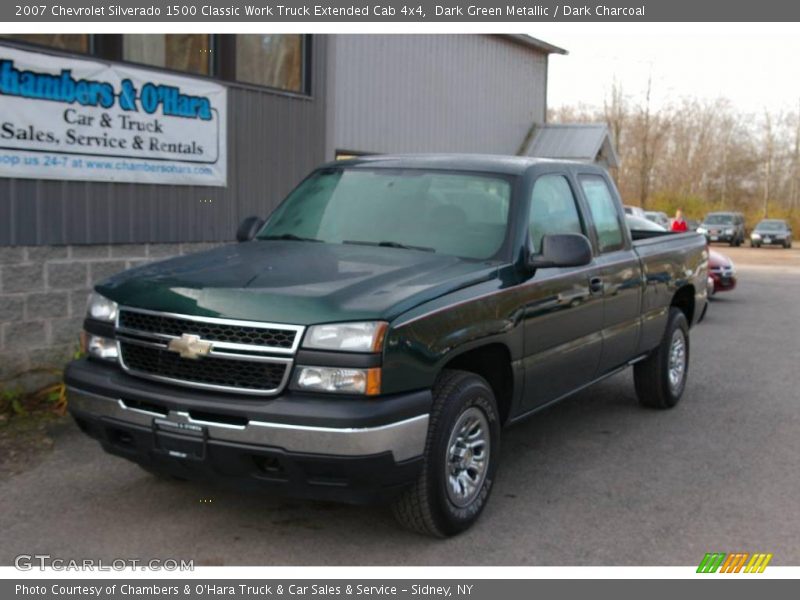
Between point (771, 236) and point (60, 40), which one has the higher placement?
point (60, 40)

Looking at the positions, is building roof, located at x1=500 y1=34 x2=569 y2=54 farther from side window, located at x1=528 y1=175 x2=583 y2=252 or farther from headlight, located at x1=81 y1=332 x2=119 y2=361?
headlight, located at x1=81 y1=332 x2=119 y2=361

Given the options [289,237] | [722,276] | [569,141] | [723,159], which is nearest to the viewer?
[289,237]

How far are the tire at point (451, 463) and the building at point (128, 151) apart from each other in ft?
13.0

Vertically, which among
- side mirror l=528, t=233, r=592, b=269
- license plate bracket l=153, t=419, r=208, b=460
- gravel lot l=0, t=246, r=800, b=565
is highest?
side mirror l=528, t=233, r=592, b=269

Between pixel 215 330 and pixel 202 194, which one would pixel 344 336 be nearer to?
pixel 215 330

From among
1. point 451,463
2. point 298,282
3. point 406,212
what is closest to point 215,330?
point 298,282

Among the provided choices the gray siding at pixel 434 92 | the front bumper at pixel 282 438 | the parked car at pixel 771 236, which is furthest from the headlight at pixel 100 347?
the parked car at pixel 771 236

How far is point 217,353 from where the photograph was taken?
405 centimetres

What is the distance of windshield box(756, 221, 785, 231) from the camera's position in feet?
139

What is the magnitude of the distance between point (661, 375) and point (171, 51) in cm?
522

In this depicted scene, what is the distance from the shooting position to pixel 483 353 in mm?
4852

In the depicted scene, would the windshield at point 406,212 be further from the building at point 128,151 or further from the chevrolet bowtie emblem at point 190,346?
the building at point 128,151

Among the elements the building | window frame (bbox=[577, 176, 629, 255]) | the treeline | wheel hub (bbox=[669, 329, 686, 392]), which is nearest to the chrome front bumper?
window frame (bbox=[577, 176, 629, 255])

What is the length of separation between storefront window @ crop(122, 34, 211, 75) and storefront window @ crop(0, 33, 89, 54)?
0.40 metres
